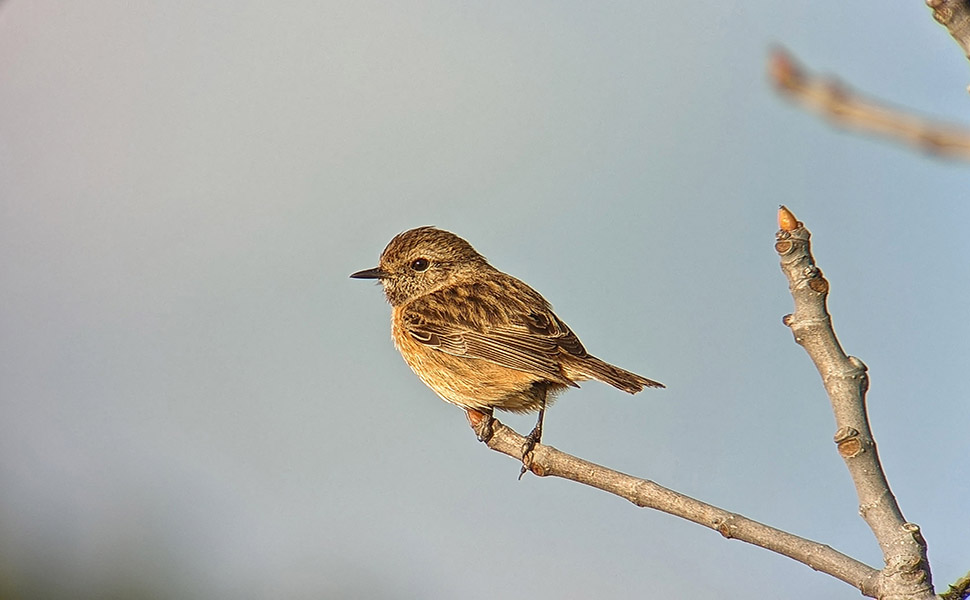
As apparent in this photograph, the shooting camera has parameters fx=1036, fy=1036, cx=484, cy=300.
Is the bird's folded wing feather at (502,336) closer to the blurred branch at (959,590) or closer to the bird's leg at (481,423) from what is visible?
the bird's leg at (481,423)

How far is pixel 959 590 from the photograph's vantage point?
2234 millimetres

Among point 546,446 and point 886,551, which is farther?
point 546,446

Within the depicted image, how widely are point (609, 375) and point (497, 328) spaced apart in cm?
78

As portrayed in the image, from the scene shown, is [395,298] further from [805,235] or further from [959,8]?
[959,8]

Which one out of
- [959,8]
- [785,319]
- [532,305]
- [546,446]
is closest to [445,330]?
[532,305]

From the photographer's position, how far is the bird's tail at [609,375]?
4.64 m

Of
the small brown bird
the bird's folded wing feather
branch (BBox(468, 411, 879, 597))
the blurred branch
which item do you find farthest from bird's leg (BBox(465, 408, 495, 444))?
the blurred branch

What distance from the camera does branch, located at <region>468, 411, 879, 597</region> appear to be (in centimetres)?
207

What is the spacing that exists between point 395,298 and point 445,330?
0.81 metres

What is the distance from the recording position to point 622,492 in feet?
7.94

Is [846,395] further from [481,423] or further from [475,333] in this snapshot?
[475,333]

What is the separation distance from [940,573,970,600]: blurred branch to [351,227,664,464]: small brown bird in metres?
1.93

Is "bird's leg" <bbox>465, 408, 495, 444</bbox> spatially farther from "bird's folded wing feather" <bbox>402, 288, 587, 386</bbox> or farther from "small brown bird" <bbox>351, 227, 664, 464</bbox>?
"bird's folded wing feather" <bbox>402, 288, 587, 386</bbox>

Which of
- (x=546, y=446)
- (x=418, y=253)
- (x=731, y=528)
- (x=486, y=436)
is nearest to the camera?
(x=731, y=528)
